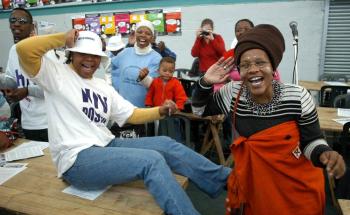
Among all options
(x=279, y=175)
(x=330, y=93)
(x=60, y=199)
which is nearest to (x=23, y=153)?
(x=60, y=199)

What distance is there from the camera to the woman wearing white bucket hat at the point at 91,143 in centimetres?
175

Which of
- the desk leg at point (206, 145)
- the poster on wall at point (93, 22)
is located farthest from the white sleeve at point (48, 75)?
the poster on wall at point (93, 22)

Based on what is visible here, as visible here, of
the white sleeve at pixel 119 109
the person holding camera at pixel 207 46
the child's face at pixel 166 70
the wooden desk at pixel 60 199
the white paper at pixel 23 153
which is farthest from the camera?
the person holding camera at pixel 207 46

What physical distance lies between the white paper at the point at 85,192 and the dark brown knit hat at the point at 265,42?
117 cm

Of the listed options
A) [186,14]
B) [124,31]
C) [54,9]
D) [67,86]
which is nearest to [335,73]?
[186,14]

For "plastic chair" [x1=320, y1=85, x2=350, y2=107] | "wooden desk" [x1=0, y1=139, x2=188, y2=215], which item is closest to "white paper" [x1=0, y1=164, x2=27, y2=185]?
"wooden desk" [x1=0, y1=139, x2=188, y2=215]

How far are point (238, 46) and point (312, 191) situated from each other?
0.86 metres

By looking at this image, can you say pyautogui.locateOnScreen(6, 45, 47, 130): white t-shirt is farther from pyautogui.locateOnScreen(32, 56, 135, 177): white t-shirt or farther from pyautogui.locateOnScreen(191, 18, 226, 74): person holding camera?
pyautogui.locateOnScreen(191, 18, 226, 74): person holding camera

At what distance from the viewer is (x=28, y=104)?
270 centimetres

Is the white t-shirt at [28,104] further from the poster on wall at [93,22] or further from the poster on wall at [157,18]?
the poster on wall at [93,22]

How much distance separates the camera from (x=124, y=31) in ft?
21.3

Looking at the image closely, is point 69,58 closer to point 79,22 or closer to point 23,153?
point 23,153

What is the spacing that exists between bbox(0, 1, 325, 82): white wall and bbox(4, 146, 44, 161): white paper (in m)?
4.21

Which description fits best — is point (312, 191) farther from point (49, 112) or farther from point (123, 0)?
point (123, 0)
